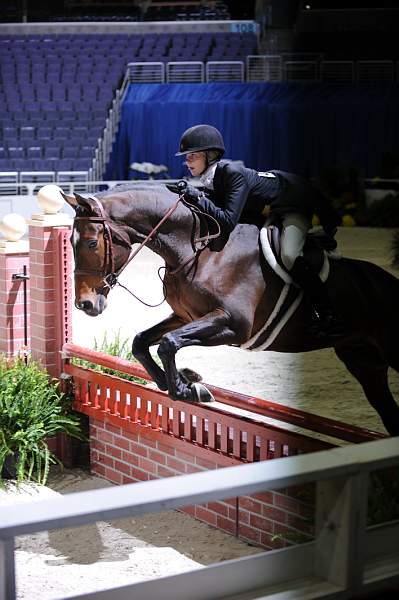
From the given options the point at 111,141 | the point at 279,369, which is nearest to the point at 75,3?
the point at 111,141

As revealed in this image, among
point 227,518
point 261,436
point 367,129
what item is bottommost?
point 227,518

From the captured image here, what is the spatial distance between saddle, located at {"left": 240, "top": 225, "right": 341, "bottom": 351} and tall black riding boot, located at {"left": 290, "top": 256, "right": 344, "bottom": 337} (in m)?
0.04

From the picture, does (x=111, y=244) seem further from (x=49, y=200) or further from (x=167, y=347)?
(x=49, y=200)

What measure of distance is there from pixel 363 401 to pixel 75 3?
6.95 meters

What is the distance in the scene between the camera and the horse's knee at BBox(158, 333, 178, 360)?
230 cm

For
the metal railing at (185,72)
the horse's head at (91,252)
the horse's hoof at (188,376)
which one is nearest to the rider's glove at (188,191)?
the horse's head at (91,252)

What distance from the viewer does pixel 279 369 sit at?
355cm

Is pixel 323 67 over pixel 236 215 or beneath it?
over

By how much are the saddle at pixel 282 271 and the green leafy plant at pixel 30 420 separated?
2.97ft

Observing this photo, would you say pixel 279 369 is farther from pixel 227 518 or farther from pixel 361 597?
pixel 361 597

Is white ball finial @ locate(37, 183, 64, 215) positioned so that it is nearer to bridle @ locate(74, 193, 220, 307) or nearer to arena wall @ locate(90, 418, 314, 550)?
arena wall @ locate(90, 418, 314, 550)

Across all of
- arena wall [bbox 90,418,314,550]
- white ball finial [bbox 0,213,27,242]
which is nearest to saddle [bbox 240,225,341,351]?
arena wall [bbox 90,418,314,550]

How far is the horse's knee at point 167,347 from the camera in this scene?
2299 millimetres

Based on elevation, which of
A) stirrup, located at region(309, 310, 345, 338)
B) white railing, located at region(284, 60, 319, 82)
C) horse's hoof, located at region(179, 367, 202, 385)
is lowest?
horse's hoof, located at region(179, 367, 202, 385)
